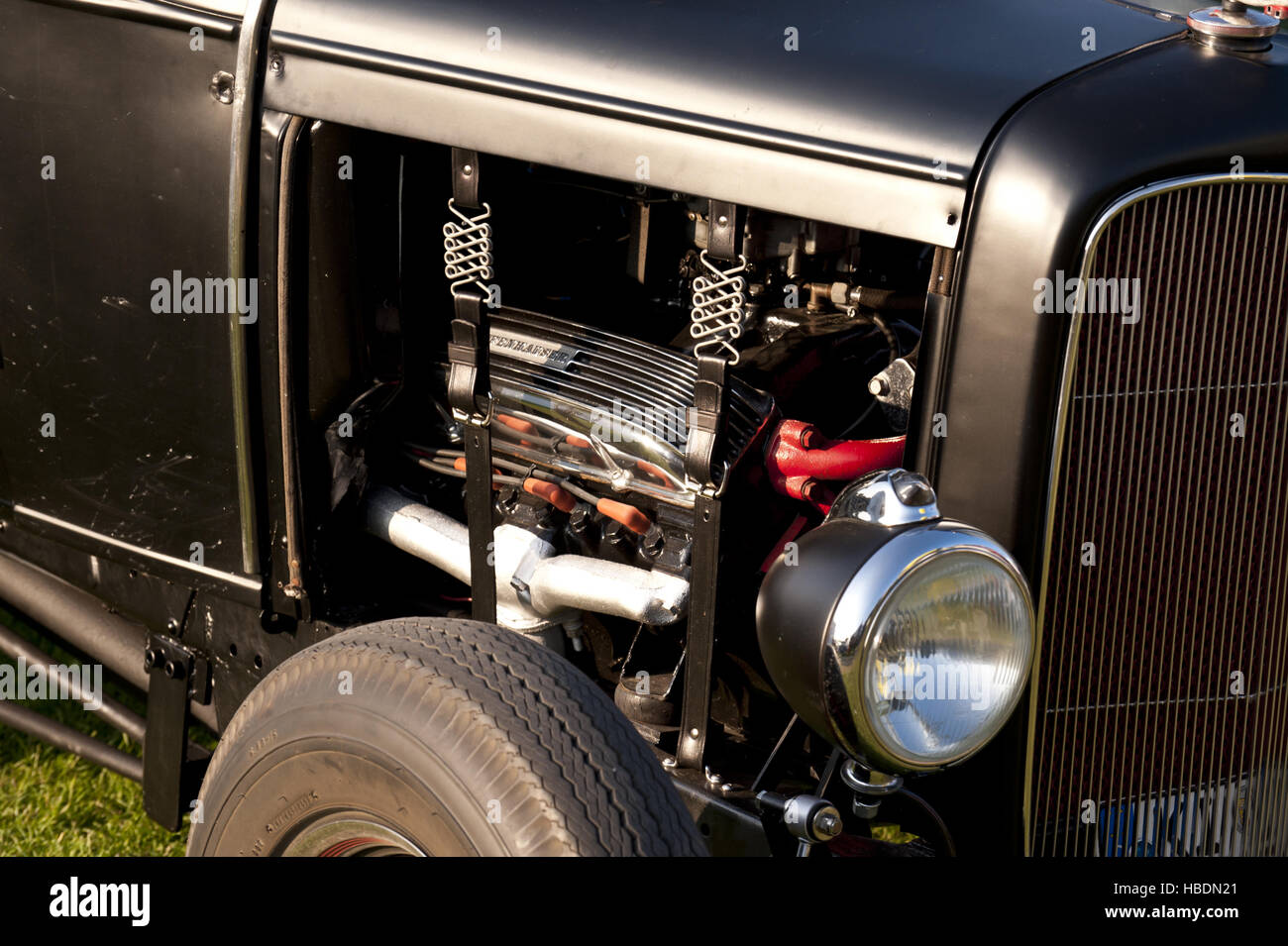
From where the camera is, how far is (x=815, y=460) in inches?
77.9

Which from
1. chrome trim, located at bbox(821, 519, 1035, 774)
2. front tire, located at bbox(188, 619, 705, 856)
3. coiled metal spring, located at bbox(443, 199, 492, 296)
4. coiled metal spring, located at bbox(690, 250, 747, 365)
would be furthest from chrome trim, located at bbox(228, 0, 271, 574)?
chrome trim, located at bbox(821, 519, 1035, 774)

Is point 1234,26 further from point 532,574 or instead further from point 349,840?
point 349,840

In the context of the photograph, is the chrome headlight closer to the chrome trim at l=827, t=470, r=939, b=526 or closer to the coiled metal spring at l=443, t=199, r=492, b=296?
the chrome trim at l=827, t=470, r=939, b=526

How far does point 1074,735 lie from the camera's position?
1.90 m

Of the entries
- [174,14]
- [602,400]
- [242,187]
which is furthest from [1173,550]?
[174,14]

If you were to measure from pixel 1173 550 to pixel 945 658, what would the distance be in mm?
485

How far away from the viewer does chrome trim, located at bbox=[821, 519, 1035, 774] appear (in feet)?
5.02

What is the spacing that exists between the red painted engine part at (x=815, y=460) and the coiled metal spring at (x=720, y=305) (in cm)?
19

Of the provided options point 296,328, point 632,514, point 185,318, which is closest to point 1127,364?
point 632,514

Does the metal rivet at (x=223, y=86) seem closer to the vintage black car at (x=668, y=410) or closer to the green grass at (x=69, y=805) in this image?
the vintage black car at (x=668, y=410)

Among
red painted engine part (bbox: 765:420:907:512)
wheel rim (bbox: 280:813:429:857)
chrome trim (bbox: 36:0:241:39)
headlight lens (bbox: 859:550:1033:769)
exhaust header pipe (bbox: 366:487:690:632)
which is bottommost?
wheel rim (bbox: 280:813:429:857)

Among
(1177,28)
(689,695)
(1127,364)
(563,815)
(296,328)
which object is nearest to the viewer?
(563,815)
